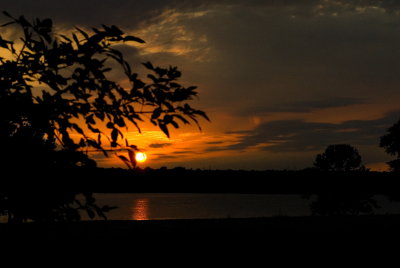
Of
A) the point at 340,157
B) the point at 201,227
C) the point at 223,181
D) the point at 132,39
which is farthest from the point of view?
the point at 340,157

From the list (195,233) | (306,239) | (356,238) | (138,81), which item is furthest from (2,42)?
(356,238)

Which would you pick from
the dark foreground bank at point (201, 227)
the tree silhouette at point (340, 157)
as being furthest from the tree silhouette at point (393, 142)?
the dark foreground bank at point (201, 227)

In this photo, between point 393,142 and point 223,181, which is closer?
point 223,181

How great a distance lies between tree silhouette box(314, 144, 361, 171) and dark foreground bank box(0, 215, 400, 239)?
54.2 m

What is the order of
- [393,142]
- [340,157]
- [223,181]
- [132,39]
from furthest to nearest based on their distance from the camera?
[340,157]
[393,142]
[223,181]
[132,39]

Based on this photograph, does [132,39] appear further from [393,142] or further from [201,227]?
[393,142]

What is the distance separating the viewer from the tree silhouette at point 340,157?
59.3 meters

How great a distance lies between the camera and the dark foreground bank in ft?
14.9

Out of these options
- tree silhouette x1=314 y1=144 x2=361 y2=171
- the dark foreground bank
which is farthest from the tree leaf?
tree silhouette x1=314 y1=144 x2=361 y2=171

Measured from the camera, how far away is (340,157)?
5972cm

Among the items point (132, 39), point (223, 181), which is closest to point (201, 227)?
point (223, 181)

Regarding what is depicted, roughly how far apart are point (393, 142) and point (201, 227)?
40.3 metres

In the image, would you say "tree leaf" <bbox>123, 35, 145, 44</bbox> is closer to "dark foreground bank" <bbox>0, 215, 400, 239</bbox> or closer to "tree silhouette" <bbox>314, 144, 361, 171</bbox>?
"dark foreground bank" <bbox>0, 215, 400, 239</bbox>

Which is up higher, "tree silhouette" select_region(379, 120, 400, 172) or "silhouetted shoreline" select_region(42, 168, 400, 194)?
"tree silhouette" select_region(379, 120, 400, 172)
